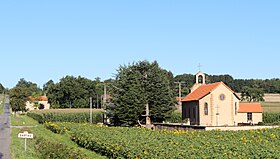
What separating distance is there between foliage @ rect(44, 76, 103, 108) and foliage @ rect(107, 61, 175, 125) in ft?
277

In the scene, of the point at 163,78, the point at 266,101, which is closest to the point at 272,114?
the point at 163,78

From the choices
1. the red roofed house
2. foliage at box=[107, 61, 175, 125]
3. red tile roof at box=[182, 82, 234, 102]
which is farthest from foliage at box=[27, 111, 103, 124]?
foliage at box=[107, 61, 175, 125]

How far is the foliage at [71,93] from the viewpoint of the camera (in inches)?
5428

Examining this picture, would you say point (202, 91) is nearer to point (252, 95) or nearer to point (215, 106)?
point (215, 106)

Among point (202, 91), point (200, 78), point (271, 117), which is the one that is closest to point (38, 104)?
point (200, 78)

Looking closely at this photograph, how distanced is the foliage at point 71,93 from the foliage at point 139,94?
84550mm

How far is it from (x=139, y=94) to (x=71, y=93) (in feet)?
291

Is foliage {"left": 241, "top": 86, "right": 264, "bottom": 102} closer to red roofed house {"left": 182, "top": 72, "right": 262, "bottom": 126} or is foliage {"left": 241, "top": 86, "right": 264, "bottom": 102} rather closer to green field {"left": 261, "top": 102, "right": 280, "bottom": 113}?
green field {"left": 261, "top": 102, "right": 280, "bottom": 113}

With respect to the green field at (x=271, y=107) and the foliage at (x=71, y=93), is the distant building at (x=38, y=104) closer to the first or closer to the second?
the foliage at (x=71, y=93)

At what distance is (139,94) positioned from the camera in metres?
51.8

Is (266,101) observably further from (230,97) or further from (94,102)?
(230,97)

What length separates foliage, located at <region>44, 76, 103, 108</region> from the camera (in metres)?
138

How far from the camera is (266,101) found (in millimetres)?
117875

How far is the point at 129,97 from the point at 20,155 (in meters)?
27.6
